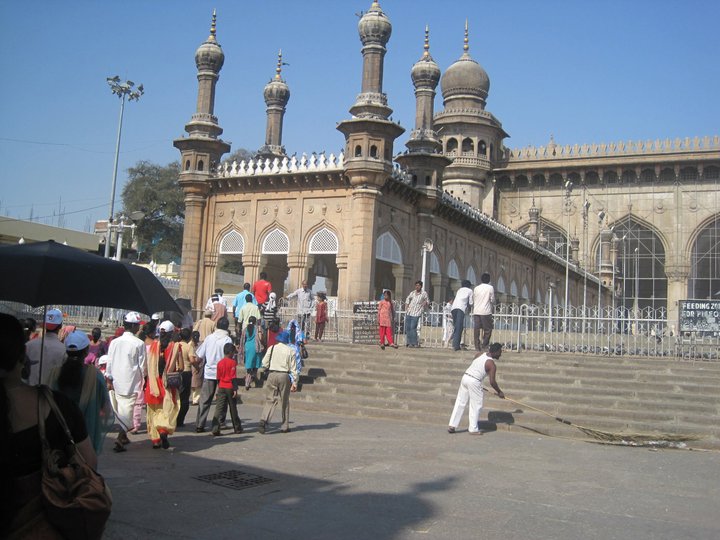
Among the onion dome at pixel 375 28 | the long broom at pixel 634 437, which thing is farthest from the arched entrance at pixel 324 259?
the long broom at pixel 634 437

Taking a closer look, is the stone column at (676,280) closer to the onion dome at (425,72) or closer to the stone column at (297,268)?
the onion dome at (425,72)

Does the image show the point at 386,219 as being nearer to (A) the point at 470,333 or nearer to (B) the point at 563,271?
(A) the point at 470,333

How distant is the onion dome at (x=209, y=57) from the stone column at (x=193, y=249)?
4106mm

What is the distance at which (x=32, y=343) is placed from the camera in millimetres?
7047

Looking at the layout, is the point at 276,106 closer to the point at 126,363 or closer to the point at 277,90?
the point at 277,90

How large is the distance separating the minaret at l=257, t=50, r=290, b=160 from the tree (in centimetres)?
2188

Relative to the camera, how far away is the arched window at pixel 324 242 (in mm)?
20750

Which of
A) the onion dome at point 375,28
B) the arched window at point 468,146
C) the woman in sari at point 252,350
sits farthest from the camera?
the arched window at point 468,146

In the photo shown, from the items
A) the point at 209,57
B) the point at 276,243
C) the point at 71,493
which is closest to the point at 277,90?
the point at 209,57

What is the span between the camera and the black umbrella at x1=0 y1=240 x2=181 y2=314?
15.3ft

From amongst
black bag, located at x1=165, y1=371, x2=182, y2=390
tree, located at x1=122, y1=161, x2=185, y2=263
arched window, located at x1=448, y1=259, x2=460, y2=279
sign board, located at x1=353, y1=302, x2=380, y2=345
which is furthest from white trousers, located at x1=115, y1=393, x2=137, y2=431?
tree, located at x1=122, y1=161, x2=185, y2=263

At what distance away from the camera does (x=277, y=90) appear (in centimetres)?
2711

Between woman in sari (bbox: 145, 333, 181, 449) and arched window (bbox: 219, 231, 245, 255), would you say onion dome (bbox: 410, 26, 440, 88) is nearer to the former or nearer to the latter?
arched window (bbox: 219, 231, 245, 255)

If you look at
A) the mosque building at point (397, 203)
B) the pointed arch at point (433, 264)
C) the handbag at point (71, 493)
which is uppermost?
the mosque building at point (397, 203)
